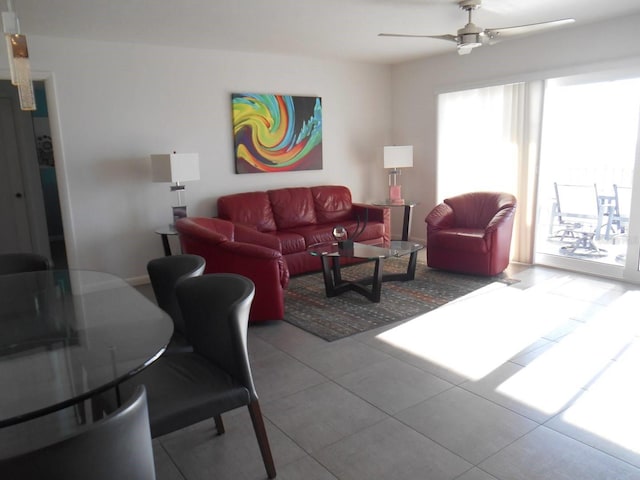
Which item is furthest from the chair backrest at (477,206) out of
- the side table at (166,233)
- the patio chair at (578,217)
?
the side table at (166,233)

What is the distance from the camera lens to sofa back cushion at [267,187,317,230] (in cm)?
575

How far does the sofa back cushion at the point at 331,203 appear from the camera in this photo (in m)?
6.09

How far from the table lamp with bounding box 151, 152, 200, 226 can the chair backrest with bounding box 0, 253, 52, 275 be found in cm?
166

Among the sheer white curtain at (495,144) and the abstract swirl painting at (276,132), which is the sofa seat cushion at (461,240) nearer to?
the sheer white curtain at (495,144)

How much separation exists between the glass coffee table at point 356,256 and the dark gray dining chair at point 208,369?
2.29 meters

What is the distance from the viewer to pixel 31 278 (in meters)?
2.90

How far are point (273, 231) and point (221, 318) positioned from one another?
3.70 m

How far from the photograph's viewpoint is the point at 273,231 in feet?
18.5

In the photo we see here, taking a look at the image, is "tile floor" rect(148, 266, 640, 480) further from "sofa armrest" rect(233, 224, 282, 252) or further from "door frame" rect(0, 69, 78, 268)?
"door frame" rect(0, 69, 78, 268)

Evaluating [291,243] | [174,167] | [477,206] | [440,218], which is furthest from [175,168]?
[477,206]

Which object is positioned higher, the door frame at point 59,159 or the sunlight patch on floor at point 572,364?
the door frame at point 59,159

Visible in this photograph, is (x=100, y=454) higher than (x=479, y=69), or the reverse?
(x=479, y=69)

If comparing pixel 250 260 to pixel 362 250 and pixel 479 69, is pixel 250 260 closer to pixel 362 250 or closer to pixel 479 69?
pixel 362 250

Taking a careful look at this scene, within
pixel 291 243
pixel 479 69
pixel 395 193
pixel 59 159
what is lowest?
pixel 291 243
